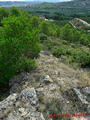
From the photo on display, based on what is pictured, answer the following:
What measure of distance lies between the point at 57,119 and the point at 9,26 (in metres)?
8.08

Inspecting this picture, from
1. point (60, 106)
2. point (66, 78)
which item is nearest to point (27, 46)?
point (66, 78)

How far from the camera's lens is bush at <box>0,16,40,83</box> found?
8398mm

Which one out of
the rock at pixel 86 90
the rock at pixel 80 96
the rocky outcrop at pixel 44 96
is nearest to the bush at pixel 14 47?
the rocky outcrop at pixel 44 96

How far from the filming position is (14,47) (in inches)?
330

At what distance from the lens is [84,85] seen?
347 inches

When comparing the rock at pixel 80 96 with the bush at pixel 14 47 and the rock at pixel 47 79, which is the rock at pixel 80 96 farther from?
the bush at pixel 14 47

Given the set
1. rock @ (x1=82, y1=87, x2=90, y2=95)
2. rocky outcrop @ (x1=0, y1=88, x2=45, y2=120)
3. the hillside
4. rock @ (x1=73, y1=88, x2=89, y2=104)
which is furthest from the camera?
rock @ (x1=82, y1=87, x2=90, y2=95)

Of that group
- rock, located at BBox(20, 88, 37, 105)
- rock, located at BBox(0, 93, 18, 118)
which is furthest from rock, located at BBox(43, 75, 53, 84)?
rock, located at BBox(0, 93, 18, 118)

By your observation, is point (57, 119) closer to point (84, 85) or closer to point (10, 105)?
point (10, 105)

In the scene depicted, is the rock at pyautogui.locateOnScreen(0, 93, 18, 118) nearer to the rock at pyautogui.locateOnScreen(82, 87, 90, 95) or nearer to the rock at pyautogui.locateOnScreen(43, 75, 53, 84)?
the rock at pyautogui.locateOnScreen(43, 75, 53, 84)

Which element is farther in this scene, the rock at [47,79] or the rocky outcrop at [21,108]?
the rock at [47,79]

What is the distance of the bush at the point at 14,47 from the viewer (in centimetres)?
840

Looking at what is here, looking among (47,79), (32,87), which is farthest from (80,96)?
(32,87)

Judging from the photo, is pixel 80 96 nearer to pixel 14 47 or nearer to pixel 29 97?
pixel 29 97
